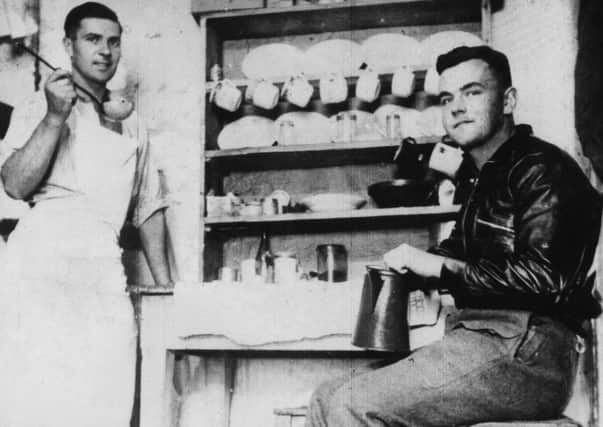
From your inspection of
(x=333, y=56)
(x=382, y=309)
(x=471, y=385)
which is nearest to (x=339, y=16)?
(x=333, y=56)

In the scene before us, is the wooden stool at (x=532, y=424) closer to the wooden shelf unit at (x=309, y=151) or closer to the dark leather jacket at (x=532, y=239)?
the dark leather jacket at (x=532, y=239)

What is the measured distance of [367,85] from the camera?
3.27 metres

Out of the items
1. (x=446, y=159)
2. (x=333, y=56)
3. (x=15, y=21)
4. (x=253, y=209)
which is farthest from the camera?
(x=15, y=21)

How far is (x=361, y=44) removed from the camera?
3.52m

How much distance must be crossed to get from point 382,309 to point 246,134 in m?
1.64

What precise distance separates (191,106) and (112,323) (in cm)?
147

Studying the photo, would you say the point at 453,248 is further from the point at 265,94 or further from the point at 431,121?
the point at 265,94

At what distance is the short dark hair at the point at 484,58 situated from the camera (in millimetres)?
2115

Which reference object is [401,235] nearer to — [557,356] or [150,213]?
[150,213]

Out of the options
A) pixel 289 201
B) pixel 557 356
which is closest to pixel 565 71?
pixel 289 201

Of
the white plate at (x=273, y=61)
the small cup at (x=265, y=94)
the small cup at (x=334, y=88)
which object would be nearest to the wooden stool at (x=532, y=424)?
the small cup at (x=334, y=88)

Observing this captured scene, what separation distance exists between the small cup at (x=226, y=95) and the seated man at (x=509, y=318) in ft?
5.64

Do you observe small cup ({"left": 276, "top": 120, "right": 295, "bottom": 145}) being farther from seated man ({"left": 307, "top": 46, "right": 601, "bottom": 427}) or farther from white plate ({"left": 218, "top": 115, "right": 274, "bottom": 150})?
seated man ({"left": 307, "top": 46, "right": 601, "bottom": 427})

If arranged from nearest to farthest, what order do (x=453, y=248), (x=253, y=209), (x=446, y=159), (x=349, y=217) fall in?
(x=453, y=248), (x=446, y=159), (x=349, y=217), (x=253, y=209)
